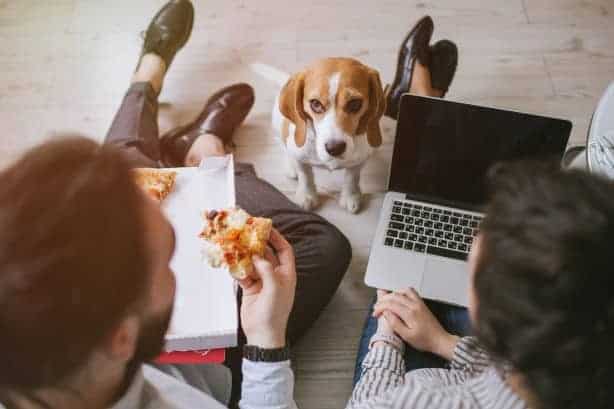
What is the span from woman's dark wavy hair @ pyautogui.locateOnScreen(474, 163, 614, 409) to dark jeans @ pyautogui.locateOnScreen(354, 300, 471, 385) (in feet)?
1.78

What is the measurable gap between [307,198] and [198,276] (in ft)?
2.04

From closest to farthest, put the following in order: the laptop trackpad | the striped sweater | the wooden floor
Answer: the striped sweater
the laptop trackpad
the wooden floor

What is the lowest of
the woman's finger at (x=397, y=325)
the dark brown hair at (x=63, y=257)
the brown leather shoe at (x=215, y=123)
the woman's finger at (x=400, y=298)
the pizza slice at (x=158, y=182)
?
the woman's finger at (x=397, y=325)

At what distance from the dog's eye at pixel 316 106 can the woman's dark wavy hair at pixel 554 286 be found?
2.59 feet

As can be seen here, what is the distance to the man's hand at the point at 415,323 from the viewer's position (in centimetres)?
114

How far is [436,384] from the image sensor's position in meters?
0.90

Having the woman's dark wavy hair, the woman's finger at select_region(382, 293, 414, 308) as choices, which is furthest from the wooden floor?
the woman's dark wavy hair

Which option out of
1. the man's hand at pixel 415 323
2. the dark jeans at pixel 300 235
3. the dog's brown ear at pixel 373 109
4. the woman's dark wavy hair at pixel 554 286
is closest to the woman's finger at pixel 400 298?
the man's hand at pixel 415 323

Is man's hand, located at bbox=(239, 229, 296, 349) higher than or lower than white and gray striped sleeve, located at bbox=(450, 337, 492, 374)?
higher

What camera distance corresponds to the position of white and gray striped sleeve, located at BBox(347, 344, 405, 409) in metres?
1.00

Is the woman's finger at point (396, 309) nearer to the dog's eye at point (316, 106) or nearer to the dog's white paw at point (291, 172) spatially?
the dog's eye at point (316, 106)

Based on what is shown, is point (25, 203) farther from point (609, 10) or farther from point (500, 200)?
point (609, 10)

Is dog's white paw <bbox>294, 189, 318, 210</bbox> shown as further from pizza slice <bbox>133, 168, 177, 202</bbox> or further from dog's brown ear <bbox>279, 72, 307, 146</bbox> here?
pizza slice <bbox>133, 168, 177, 202</bbox>

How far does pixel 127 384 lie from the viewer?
0.70m
